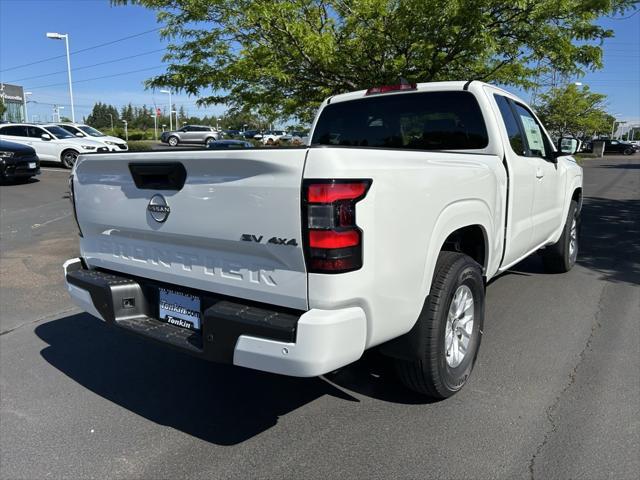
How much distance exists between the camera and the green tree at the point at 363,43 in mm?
6965

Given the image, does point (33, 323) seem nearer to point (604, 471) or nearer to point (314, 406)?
point (314, 406)

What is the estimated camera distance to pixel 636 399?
322 cm

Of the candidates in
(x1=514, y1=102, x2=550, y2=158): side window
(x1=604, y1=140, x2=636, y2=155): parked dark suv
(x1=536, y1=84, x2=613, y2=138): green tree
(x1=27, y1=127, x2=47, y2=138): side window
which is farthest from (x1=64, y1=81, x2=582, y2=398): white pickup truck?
(x1=604, y1=140, x2=636, y2=155): parked dark suv

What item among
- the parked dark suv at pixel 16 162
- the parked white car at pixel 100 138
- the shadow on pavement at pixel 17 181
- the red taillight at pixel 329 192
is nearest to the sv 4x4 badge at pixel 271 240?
the red taillight at pixel 329 192

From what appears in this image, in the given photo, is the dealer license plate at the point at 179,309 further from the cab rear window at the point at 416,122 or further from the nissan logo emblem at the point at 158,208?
the cab rear window at the point at 416,122

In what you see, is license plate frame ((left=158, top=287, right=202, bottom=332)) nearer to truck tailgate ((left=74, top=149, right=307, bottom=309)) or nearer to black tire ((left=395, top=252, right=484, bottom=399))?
truck tailgate ((left=74, top=149, right=307, bottom=309))

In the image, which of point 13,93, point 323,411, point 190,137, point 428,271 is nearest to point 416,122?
point 428,271

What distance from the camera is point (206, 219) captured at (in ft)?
8.46

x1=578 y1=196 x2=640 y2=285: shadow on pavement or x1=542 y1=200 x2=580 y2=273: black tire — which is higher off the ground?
x1=542 y1=200 x2=580 y2=273: black tire

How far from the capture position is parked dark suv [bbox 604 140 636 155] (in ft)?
178

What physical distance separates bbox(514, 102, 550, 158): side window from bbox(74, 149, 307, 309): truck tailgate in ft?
10.2

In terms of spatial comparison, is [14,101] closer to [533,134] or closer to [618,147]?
[618,147]

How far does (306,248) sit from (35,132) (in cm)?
1905

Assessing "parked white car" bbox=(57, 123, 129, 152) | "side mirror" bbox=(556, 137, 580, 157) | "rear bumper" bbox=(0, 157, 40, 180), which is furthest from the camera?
"parked white car" bbox=(57, 123, 129, 152)
